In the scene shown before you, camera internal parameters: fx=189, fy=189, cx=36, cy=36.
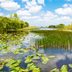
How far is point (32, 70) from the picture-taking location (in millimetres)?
4355

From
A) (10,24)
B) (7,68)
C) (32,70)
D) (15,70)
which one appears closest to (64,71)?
(32,70)

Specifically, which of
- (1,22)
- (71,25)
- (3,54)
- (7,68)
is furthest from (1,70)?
(71,25)

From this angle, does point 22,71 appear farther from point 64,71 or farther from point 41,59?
point 41,59

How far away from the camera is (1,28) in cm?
2950

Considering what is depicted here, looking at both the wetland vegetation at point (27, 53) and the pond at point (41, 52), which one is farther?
the pond at point (41, 52)

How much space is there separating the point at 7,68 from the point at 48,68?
3.41 ft

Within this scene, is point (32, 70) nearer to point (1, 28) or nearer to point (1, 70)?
point (1, 70)

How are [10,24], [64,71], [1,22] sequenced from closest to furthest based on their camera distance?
[64,71], [1,22], [10,24]

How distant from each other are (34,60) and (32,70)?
1.32 metres

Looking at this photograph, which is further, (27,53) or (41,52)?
(41,52)

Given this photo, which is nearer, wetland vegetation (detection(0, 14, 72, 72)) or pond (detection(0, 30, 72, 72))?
wetland vegetation (detection(0, 14, 72, 72))

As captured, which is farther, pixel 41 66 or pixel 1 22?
pixel 1 22

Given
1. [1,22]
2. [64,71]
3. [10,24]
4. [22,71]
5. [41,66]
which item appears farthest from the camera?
[10,24]


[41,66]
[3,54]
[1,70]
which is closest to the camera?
[1,70]
